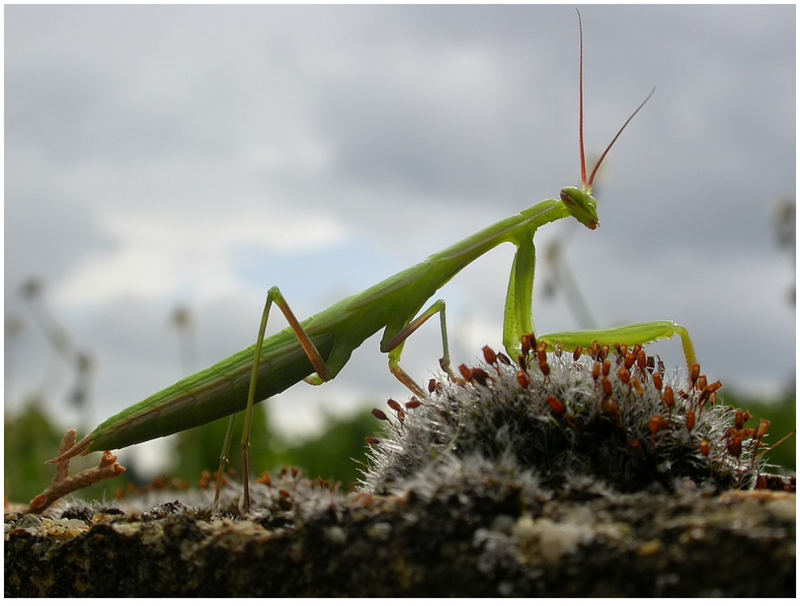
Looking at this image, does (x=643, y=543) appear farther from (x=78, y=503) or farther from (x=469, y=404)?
(x=78, y=503)

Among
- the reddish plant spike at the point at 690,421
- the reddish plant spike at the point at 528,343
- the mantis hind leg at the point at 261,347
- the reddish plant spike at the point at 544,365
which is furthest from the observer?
the mantis hind leg at the point at 261,347

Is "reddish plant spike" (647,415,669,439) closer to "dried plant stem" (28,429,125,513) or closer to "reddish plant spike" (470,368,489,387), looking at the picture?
"reddish plant spike" (470,368,489,387)

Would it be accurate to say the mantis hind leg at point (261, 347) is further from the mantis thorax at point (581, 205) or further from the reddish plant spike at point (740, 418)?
the reddish plant spike at point (740, 418)

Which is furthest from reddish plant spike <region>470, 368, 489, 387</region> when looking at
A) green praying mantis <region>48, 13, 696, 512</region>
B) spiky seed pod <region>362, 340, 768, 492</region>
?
green praying mantis <region>48, 13, 696, 512</region>

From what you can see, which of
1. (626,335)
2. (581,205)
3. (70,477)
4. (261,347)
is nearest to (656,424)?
(626,335)

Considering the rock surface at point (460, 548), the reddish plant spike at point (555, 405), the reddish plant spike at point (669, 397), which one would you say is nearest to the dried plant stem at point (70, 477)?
the rock surface at point (460, 548)

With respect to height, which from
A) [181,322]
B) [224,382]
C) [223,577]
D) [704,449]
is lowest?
[704,449]

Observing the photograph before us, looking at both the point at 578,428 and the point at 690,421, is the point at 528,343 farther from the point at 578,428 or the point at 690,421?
the point at 690,421

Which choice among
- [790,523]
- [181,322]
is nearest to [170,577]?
[790,523]
